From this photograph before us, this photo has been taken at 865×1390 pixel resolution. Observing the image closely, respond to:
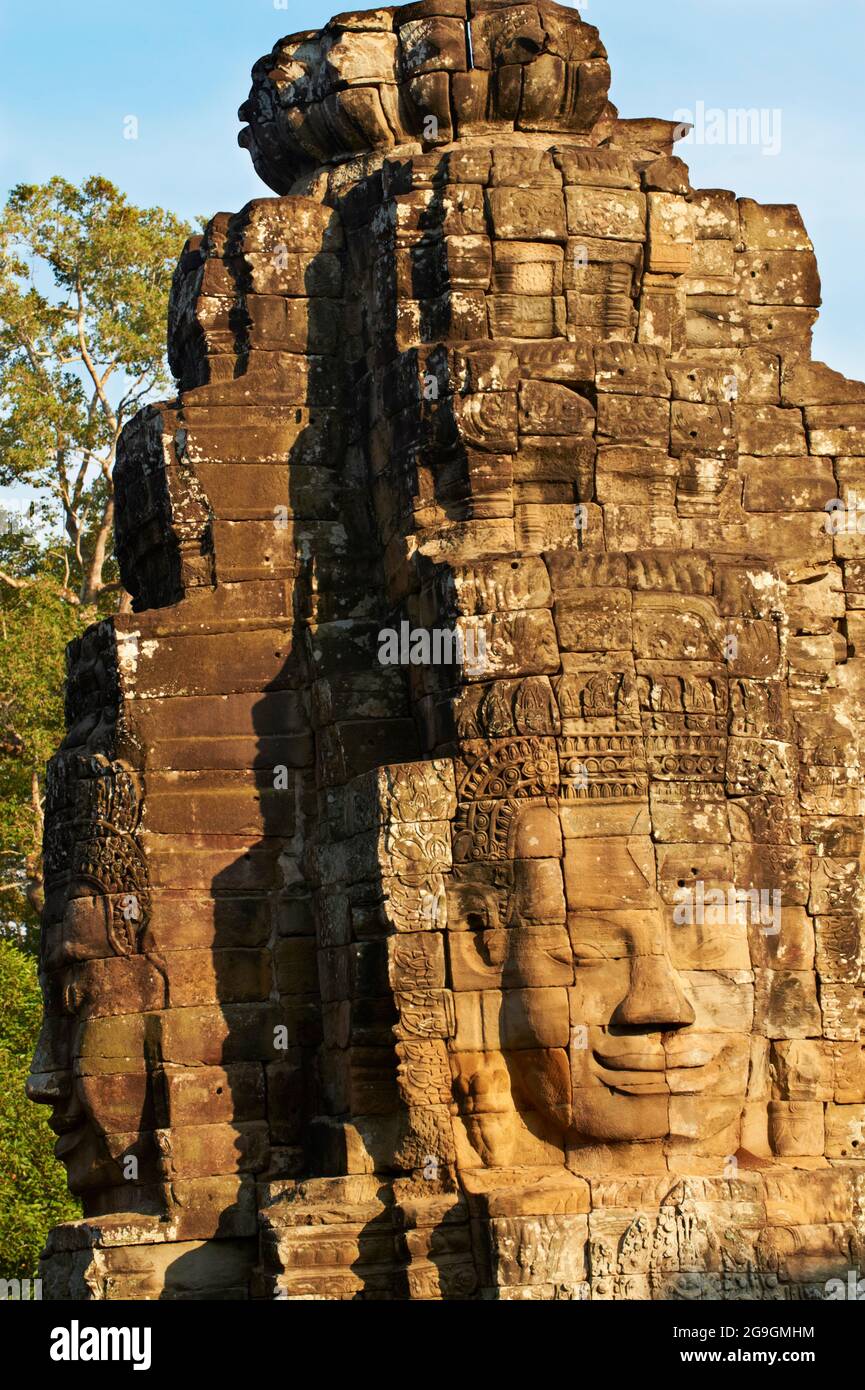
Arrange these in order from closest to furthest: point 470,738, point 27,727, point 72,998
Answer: point 470,738 < point 72,998 < point 27,727

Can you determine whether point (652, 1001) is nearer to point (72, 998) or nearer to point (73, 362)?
point (72, 998)

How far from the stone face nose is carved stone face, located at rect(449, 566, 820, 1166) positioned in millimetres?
10

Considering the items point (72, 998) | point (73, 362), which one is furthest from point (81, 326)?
point (72, 998)

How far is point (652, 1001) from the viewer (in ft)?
45.8

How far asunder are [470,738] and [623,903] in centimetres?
128

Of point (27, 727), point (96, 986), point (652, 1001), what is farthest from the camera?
point (27, 727)

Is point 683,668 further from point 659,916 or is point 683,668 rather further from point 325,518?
point 325,518

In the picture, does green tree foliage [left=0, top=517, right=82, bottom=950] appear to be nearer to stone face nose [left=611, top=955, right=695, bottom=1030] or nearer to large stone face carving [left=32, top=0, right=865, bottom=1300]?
large stone face carving [left=32, top=0, right=865, bottom=1300]

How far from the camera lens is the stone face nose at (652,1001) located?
13.9m

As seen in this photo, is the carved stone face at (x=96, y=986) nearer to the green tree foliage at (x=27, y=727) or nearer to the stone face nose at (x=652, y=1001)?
the stone face nose at (x=652, y=1001)

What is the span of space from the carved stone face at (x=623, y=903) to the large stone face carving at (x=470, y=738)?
3 cm

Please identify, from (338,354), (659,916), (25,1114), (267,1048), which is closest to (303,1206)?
(267,1048)

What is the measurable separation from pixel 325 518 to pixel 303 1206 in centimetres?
458

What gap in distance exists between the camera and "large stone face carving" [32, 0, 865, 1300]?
14094 mm
